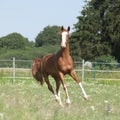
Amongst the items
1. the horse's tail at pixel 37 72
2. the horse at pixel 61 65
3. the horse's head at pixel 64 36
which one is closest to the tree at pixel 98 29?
the horse's tail at pixel 37 72

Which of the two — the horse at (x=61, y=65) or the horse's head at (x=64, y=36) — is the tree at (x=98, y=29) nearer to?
the horse at (x=61, y=65)

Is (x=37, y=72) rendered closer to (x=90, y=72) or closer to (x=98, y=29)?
(x=90, y=72)

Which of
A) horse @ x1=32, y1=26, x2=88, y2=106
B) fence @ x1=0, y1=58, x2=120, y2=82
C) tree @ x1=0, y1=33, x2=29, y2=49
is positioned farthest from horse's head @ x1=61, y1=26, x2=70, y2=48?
tree @ x1=0, y1=33, x2=29, y2=49

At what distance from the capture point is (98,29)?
2520 inches

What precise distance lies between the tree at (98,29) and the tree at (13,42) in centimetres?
4612

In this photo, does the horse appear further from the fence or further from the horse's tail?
the fence

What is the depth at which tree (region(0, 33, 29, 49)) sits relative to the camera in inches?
4333

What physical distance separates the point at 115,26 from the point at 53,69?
46666mm

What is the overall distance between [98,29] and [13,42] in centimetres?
4965

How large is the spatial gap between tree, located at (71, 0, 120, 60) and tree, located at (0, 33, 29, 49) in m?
46.1

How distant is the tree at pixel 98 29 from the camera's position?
60.2 metres

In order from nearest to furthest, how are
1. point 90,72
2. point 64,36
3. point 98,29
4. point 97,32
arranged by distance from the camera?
point 64,36, point 90,72, point 98,29, point 97,32

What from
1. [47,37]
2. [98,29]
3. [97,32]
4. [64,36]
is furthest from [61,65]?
[47,37]

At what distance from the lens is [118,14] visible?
59688 millimetres
